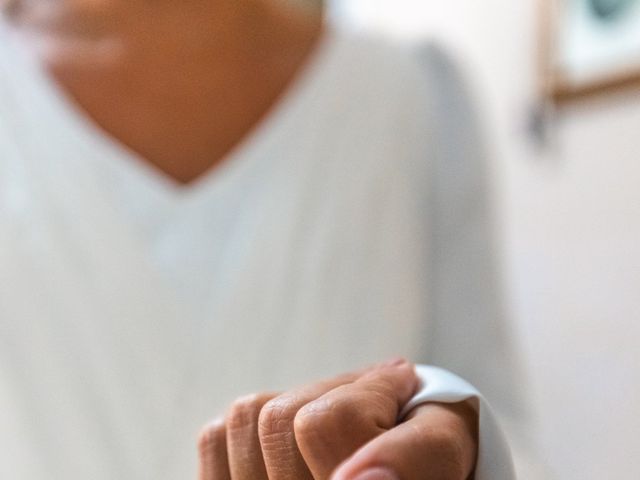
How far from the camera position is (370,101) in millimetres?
527

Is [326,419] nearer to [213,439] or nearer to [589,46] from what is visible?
[213,439]

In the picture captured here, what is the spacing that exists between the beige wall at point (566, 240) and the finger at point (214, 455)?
10 centimetres

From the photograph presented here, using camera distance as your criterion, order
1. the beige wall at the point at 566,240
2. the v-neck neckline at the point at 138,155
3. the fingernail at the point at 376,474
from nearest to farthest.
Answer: the fingernail at the point at 376,474 < the beige wall at the point at 566,240 < the v-neck neckline at the point at 138,155

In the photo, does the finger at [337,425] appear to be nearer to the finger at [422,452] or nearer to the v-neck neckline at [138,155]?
the finger at [422,452]

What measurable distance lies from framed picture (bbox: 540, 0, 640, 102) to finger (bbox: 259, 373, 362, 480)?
1.39 ft

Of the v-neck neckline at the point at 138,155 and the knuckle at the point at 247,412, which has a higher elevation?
the v-neck neckline at the point at 138,155

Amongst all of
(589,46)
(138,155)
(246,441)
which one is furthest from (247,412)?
(589,46)

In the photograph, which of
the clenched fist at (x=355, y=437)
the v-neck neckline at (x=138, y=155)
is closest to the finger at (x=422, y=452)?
the clenched fist at (x=355, y=437)

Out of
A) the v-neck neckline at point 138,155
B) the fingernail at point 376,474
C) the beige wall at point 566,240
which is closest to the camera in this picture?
the fingernail at point 376,474

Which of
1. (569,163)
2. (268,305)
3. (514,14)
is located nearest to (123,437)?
(268,305)

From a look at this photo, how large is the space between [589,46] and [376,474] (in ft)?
→ 1.56

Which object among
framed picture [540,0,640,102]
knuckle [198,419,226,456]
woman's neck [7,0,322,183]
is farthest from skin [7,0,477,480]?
knuckle [198,419,226,456]

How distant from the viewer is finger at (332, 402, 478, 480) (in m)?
0.12

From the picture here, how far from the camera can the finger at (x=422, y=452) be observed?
12 cm
